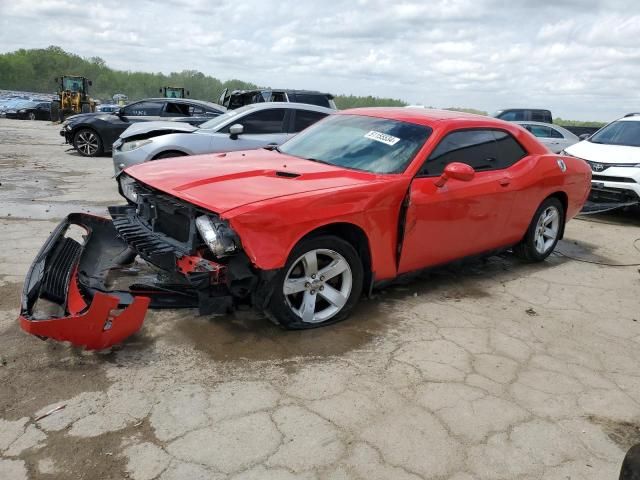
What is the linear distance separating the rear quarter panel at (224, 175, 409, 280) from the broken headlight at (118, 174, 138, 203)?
1444mm

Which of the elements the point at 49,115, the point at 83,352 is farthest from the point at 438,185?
the point at 49,115

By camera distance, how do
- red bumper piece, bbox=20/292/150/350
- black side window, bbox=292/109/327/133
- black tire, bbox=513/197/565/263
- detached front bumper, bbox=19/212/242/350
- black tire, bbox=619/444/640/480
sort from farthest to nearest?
black side window, bbox=292/109/327/133, black tire, bbox=513/197/565/263, detached front bumper, bbox=19/212/242/350, red bumper piece, bbox=20/292/150/350, black tire, bbox=619/444/640/480

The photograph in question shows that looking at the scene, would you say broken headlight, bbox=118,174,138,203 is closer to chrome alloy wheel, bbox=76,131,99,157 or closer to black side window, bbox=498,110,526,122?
chrome alloy wheel, bbox=76,131,99,157

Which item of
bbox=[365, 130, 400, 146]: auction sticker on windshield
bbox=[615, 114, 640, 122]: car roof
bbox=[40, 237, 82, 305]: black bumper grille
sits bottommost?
bbox=[40, 237, 82, 305]: black bumper grille

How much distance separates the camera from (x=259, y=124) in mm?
8539

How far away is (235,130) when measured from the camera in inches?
310

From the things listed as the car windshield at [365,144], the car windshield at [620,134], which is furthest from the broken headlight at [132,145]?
the car windshield at [620,134]

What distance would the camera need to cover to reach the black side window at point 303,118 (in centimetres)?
882

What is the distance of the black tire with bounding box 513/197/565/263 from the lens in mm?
5594

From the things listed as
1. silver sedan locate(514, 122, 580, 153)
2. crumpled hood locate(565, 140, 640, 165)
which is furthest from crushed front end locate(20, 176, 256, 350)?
silver sedan locate(514, 122, 580, 153)

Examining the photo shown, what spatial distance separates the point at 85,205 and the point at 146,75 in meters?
149

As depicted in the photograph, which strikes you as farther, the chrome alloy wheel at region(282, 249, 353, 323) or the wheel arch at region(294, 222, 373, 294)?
the wheel arch at region(294, 222, 373, 294)

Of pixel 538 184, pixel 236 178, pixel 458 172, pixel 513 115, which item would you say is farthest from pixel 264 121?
pixel 513 115

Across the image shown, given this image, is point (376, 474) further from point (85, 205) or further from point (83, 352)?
point (85, 205)
